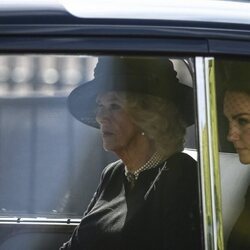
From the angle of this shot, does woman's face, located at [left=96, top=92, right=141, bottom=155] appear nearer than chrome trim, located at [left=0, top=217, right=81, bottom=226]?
Yes

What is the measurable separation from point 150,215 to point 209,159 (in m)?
0.23

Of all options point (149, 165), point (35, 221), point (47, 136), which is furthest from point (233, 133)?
point (35, 221)

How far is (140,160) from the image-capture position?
2.99 metres

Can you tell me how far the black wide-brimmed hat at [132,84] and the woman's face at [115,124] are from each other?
0.02 metres

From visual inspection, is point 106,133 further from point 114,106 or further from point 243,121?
point 243,121

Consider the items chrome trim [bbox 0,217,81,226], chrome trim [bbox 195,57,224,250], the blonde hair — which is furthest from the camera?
chrome trim [bbox 0,217,81,226]

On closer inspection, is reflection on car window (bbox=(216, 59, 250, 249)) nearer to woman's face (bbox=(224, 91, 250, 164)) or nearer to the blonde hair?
woman's face (bbox=(224, 91, 250, 164))

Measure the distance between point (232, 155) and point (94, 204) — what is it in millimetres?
418

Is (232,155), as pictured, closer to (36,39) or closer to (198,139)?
(198,139)

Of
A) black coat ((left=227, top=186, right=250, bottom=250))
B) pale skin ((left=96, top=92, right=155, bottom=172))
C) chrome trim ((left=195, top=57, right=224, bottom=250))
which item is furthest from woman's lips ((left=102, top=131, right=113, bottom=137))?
black coat ((left=227, top=186, right=250, bottom=250))

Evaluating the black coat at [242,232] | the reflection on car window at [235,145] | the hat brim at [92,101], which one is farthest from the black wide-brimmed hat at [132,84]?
the black coat at [242,232]

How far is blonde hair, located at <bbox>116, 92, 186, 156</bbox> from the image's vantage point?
2893 millimetres

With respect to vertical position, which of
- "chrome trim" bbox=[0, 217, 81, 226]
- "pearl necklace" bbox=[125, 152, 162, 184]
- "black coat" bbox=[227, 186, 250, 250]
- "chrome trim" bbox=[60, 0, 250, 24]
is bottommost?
"black coat" bbox=[227, 186, 250, 250]

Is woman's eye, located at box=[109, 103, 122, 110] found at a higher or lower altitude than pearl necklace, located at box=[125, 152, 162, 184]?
higher
